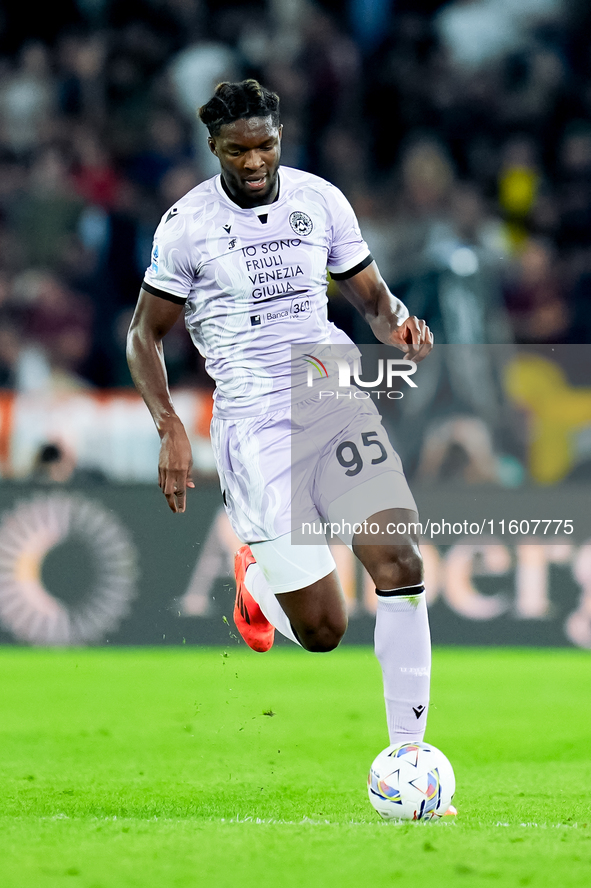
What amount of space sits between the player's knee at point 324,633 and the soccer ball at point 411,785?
0.69 m

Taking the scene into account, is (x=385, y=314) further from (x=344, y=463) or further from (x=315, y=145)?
(x=315, y=145)

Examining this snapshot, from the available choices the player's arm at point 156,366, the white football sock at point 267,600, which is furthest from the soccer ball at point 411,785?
the player's arm at point 156,366

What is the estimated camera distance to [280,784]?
4516 millimetres

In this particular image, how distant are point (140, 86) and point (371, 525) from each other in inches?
299

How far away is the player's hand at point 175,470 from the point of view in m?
4.03

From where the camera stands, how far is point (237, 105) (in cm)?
414

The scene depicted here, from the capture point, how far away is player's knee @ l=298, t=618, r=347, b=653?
442 cm

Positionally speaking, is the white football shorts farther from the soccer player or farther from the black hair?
the black hair

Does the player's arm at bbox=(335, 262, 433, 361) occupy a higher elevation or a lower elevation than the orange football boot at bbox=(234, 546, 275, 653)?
higher

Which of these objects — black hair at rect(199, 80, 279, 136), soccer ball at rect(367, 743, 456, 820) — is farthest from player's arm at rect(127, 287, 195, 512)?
soccer ball at rect(367, 743, 456, 820)

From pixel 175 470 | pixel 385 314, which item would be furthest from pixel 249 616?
pixel 385 314

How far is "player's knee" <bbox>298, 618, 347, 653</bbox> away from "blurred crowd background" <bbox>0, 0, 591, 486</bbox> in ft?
15.0

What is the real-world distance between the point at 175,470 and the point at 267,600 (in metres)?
1.03

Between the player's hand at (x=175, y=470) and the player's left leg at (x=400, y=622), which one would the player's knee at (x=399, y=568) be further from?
the player's hand at (x=175, y=470)
